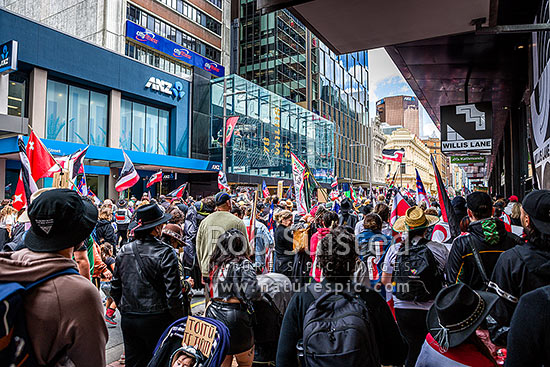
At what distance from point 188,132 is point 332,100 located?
39.8 m

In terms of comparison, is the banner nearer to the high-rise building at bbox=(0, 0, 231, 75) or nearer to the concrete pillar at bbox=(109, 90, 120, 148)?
the concrete pillar at bbox=(109, 90, 120, 148)

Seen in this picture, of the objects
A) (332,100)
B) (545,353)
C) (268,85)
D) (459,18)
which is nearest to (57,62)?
(459,18)

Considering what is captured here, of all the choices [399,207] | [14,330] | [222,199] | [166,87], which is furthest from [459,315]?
[166,87]

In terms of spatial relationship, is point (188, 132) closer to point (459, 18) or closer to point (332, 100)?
point (459, 18)

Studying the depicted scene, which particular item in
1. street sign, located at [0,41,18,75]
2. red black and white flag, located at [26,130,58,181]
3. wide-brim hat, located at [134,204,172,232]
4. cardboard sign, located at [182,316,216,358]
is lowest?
cardboard sign, located at [182,316,216,358]

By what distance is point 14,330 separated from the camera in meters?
1.57

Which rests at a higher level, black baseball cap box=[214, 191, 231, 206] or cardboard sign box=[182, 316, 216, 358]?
black baseball cap box=[214, 191, 231, 206]

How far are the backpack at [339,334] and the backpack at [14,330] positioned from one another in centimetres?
144

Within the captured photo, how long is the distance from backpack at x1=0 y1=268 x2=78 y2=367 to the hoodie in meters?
0.03

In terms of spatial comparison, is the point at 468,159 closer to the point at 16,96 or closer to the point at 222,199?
the point at 222,199

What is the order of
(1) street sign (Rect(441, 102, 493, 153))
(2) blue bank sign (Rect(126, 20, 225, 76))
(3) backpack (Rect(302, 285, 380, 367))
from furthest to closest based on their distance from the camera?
(2) blue bank sign (Rect(126, 20, 225, 76)) < (1) street sign (Rect(441, 102, 493, 153)) < (3) backpack (Rect(302, 285, 380, 367))

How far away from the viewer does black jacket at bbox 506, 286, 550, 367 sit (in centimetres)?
166

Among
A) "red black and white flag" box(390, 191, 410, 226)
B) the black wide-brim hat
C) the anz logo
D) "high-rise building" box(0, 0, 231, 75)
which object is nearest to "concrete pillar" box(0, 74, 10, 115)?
the anz logo

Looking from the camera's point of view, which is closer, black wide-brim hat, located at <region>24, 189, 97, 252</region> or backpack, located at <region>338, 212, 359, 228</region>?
black wide-brim hat, located at <region>24, 189, 97, 252</region>
